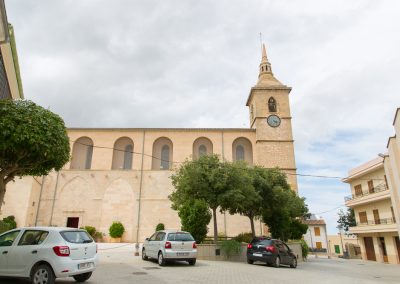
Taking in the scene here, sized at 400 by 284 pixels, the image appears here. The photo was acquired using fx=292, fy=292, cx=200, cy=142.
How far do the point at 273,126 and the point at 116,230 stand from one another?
2088 cm

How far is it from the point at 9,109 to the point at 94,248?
17.7 ft

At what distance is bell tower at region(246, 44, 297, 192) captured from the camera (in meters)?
32.8

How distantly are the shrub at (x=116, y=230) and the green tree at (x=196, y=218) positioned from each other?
15.2 meters

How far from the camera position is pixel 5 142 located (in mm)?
9094

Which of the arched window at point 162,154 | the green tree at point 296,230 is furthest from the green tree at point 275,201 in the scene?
the arched window at point 162,154

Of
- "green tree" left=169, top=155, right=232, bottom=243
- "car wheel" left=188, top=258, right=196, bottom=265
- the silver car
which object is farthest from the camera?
"green tree" left=169, top=155, right=232, bottom=243

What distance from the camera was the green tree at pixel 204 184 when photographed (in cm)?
1697

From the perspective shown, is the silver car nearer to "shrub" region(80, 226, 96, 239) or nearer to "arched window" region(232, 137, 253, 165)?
"shrub" region(80, 226, 96, 239)

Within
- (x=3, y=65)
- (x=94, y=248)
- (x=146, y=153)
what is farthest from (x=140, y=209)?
(x=94, y=248)

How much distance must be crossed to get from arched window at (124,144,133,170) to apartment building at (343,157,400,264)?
2442 cm

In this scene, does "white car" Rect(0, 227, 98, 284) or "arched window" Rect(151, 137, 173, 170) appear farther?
"arched window" Rect(151, 137, 173, 170)

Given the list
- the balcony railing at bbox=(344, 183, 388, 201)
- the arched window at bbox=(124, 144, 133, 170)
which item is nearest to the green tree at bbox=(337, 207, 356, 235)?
the balcony railing at bbox=(344, 183, 388, 201)

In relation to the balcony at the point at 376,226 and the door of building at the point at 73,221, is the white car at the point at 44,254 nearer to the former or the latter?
the door of building at the point at 73,221

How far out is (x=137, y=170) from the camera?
109 ft
